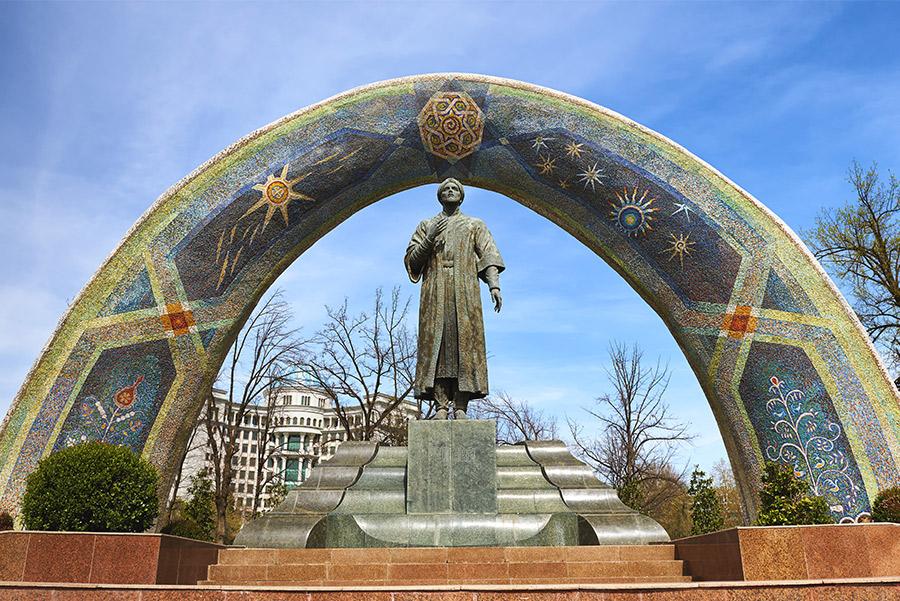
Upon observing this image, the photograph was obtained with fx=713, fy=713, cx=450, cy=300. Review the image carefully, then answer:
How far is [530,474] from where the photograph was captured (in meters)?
7.36

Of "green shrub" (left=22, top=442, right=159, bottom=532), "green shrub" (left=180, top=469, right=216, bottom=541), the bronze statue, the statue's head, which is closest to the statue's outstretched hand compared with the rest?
the bronze statue

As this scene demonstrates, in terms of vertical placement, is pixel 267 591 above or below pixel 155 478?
below

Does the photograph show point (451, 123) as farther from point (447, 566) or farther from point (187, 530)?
point (447, 566)

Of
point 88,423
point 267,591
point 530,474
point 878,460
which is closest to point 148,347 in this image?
point 88,423

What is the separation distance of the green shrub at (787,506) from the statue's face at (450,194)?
487cm

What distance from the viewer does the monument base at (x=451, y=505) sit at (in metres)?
6.57

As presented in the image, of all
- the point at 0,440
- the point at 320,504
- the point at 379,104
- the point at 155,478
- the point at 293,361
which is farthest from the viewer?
the point at 293,361

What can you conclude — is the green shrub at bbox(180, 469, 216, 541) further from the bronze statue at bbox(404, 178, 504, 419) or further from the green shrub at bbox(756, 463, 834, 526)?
the green shrub at bbox(756, 463, 834, 526)

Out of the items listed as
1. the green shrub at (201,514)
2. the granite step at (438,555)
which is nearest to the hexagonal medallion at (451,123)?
the green shrub at (201,514)

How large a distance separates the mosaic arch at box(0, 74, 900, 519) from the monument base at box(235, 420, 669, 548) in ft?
21.1

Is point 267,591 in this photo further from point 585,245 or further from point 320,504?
point 585,245

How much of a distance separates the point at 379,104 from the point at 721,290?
7.32 metres

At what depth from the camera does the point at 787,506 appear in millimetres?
7676

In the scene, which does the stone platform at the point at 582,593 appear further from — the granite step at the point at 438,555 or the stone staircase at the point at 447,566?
the granite step at the point at 438,555
